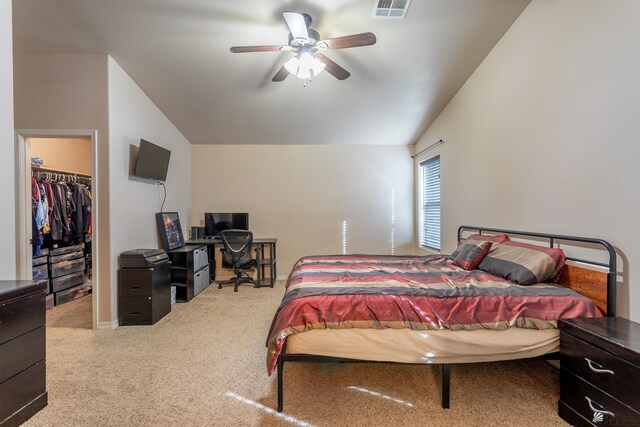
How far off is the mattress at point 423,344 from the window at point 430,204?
270cm

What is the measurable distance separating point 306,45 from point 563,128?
211 cm

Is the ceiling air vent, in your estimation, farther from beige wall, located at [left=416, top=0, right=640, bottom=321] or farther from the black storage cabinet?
the black storage cabinet

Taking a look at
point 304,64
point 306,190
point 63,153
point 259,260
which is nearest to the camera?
point 304,64

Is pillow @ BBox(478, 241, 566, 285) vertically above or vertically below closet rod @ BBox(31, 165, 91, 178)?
below

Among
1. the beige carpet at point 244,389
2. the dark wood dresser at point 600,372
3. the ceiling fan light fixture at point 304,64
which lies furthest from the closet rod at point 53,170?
the dark wood dresser at point 600,372

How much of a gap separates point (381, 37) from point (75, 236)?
466 centimetres

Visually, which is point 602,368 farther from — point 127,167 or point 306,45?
point 127,167

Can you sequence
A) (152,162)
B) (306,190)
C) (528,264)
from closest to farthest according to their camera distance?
(528,264) → (152,162) → (306,190)

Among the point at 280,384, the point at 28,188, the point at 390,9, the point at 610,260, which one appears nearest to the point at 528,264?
the point at 610,260

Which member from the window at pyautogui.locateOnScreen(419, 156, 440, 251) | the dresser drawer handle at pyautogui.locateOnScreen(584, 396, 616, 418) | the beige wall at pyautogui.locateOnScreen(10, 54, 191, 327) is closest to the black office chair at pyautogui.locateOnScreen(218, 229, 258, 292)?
the beige wall at pyautogui.locateOnScreen(10, 54, 191, 327)

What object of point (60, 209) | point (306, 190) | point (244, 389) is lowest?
point (244, 389)

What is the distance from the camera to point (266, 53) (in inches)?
120

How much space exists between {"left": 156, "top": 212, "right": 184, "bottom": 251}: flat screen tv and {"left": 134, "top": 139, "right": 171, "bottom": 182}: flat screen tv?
0.53 metres

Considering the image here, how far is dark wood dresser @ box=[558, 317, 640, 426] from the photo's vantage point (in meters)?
1.31
